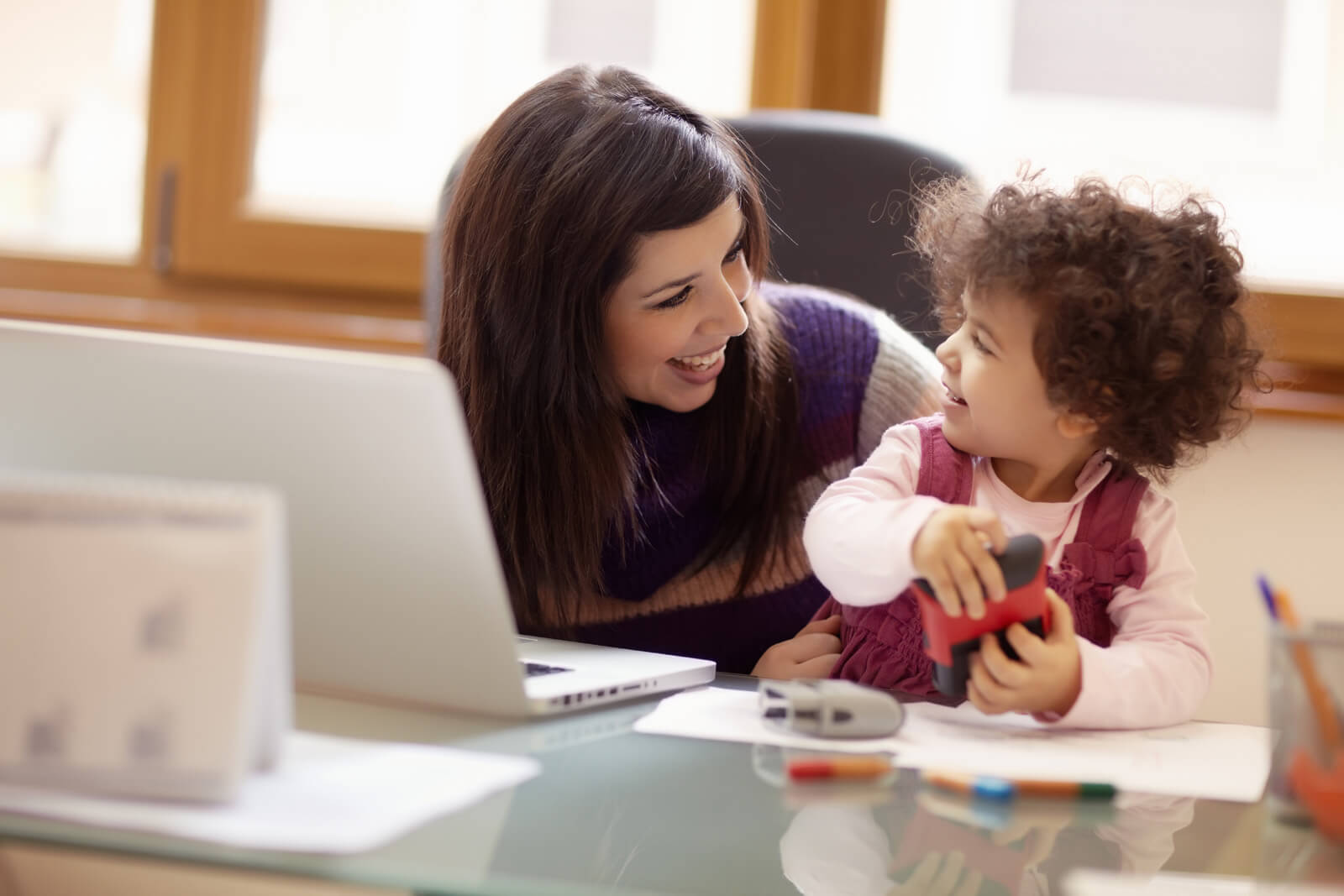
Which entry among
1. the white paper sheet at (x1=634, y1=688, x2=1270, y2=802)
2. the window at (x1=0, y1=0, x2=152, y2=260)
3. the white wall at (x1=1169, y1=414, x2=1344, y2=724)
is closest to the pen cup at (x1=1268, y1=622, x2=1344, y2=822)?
the white paper sheet at (x1=634, y1=688, x2=1270, y2=802)

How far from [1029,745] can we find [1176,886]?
9.2 inches

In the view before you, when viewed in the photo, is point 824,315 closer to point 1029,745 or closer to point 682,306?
point 682,306

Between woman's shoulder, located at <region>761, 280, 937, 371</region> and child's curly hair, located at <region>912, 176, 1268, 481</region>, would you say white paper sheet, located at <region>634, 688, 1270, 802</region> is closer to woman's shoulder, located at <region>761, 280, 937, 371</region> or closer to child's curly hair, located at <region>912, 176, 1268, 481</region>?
child's curly hair, located at <region>912, 176, 1268, 481</region>

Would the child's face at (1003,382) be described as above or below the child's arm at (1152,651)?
above

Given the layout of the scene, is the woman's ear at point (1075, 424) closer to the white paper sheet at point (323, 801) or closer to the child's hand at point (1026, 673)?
the child's hand at point (1026, 673)

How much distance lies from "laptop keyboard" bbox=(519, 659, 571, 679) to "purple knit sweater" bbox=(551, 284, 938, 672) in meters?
0.34

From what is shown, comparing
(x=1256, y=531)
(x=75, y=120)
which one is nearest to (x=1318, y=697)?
(x=1256, y=531)

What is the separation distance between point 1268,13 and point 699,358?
134 centimetres

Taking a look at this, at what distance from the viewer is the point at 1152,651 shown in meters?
0.87

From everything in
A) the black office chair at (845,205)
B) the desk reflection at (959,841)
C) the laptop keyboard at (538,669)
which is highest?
the black office chair at (845,205)

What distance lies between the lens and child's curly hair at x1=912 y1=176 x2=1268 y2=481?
894 millimetres

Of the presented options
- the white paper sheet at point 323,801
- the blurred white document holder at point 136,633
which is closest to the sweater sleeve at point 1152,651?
the white paper sheet at point 323,801

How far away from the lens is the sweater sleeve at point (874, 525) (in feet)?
2.70

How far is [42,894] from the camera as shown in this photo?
159cm
